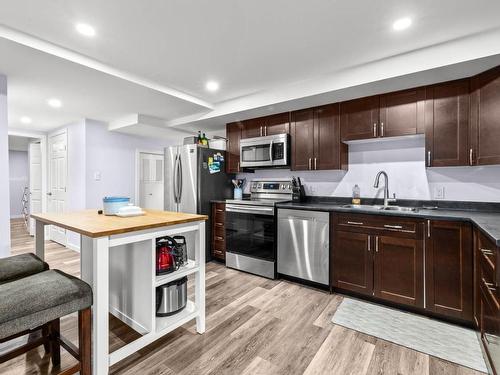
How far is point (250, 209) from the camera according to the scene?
337cm

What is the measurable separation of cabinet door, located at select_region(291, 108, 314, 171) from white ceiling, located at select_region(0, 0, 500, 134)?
0.44 meters

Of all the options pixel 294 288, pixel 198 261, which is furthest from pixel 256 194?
pixel 198 261

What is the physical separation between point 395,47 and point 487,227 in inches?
63.1

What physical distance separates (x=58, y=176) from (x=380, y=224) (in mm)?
5634

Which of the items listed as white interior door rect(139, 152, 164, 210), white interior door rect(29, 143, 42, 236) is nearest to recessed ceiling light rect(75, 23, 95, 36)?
white interior door rect(139, 152, 164, 210)

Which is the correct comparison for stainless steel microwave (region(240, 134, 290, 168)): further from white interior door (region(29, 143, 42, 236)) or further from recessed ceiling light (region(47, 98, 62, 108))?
white interior door (region(29, 143, 42, 236))

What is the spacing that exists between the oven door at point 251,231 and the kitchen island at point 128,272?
4.37ft

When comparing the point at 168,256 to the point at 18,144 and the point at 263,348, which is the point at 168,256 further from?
the point at 18,144

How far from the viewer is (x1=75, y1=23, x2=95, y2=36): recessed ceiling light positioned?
6.18 ft

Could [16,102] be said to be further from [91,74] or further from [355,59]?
[355,59]

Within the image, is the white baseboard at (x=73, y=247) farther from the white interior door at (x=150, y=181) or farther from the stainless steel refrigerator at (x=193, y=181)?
the stainless steel refrigerator at (x=193, y=181)

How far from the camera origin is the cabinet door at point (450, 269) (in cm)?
208

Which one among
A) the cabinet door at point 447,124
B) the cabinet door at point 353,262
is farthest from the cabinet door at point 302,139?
the cabinet door at point 447,124

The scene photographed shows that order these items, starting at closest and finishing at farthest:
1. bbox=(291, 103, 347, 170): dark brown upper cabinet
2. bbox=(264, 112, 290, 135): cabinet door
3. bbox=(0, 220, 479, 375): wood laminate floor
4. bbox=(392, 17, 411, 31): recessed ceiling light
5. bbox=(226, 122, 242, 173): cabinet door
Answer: bbox=(0, 220, 479, 375): wood laminate floor
bbox=(392, 17, 411, 31): recessed ceiling light
bbox=(291, 103, 347, 170): dark brown upper cabinet
bbox=(264, 112, 290, 135): cabinet door
bbox=(226, 122, 242, 173): cabinet door
